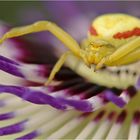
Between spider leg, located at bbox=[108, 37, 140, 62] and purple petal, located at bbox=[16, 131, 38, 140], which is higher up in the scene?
spider leg, located at bbox=[108, 37, 140, 62]

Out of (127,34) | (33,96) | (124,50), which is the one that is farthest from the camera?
(127,34)

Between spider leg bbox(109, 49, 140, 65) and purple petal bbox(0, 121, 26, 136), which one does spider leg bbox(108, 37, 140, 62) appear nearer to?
spider leg bbox(109, 49, 140, 65)

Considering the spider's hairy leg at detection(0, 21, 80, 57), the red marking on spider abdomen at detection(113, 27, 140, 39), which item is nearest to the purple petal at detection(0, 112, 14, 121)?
the spider's hairy leg at detection(0, 21, 80, 57)

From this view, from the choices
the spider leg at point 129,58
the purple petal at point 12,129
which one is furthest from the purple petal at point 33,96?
the spider leg at point 129,58

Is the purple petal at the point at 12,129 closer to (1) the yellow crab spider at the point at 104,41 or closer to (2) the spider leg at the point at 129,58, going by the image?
(1) the yellow crab spider at the point at 104,41

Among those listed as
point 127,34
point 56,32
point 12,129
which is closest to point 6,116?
point 12,129

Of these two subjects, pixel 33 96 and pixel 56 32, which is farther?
pixel 56 32

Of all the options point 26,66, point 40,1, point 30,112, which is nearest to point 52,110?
point 30,112

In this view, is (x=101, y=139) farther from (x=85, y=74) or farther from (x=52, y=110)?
(x=85, y=74)

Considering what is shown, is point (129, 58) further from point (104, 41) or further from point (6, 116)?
point (6, 116)
